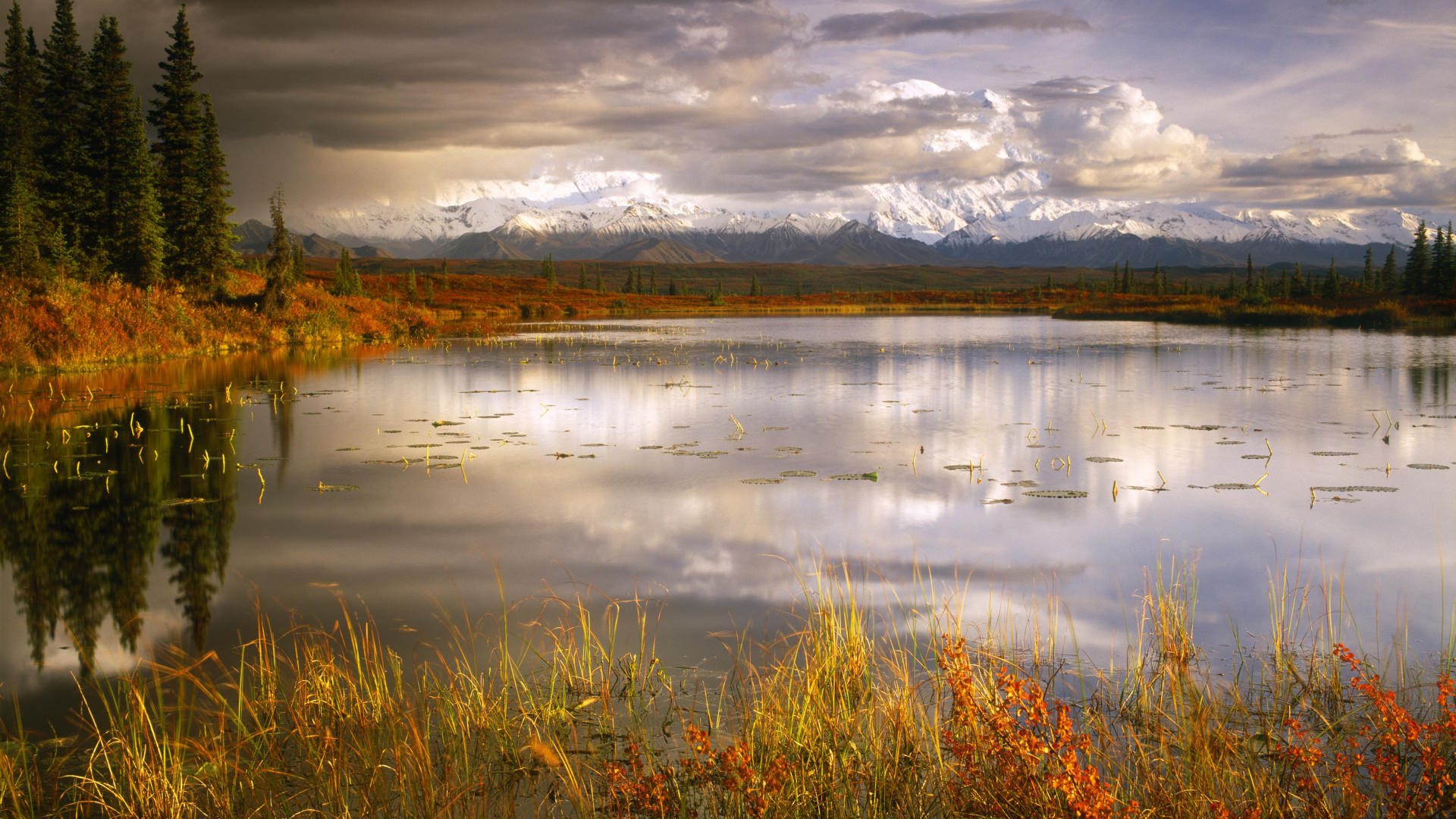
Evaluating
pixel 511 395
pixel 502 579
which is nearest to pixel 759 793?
pixel 502 579

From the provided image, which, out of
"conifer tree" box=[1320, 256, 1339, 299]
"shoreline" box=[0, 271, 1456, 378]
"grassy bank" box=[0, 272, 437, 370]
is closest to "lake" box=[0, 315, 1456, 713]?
"grassy bank" box=[0, 272, 437, 370]

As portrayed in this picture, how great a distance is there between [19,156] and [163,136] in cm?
874

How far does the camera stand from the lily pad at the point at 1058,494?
1252 centimetres

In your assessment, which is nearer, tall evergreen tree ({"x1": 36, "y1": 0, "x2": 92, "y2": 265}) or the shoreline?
the shoreline

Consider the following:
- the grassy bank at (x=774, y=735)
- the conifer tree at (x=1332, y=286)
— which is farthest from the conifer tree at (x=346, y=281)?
the conifer tree at (x=1332, y=286)

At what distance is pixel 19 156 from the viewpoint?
38.2 m

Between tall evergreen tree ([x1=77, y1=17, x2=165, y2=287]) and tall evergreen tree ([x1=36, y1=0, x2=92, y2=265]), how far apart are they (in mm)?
450

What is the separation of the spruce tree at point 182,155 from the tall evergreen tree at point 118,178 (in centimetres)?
211

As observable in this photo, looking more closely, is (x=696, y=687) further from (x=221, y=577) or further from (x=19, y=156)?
(x=19, y=156)

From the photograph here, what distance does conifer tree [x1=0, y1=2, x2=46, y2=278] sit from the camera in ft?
106

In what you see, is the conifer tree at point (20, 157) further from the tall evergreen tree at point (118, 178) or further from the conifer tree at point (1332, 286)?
the conifer tree at point (1332, 286)

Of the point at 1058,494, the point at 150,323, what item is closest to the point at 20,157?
the point at 150,323

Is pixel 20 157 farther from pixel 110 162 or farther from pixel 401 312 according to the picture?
pixel 401 312

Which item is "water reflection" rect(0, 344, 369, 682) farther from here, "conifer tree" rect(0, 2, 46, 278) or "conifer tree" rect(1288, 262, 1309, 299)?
"conifer tree" rect(1288, 262, 1309, 299)
